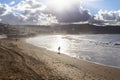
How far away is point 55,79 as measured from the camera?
56.1 ft

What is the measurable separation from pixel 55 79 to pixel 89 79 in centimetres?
338

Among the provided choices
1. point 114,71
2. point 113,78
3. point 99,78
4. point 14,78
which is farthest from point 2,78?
point 114,71

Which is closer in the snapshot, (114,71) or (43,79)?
(43,79)

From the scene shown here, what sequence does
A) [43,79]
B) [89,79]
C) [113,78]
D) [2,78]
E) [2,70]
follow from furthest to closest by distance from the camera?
[113,78] → [89,79] → [2,70] → [43,79] → [2,78]

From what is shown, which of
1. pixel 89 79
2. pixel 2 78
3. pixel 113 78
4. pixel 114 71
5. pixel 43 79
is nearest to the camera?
pixel 2 78

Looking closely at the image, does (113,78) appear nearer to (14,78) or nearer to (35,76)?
(35,76)

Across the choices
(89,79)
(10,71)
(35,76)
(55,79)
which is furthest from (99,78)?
(10,71)

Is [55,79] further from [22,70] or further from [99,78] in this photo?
[99,78]

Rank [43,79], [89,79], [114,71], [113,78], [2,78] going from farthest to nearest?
[114,71], [113,78], [89,79], [43,79], [2,78]

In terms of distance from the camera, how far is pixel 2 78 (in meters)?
15.4

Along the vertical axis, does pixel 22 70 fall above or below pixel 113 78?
above

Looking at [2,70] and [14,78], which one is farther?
[2,70]

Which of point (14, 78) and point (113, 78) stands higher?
point (14, 78)

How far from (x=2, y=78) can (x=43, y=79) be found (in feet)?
9.65
